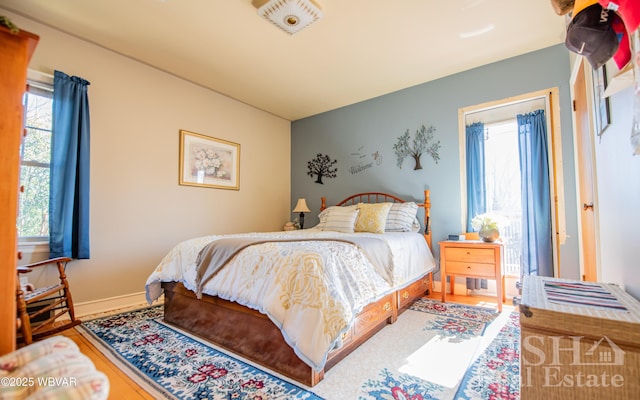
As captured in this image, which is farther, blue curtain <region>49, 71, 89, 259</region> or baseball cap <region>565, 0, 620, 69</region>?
blue curtain <region>49, 71, 89, 259</region>

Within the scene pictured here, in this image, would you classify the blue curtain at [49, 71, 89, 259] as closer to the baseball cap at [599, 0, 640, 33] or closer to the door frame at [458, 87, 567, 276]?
the baseball cap at [599, 0, 640, 33]

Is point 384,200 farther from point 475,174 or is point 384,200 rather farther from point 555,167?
point 555,167

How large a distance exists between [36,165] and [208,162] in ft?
5.34

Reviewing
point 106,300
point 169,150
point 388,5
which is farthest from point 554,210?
point 106,300

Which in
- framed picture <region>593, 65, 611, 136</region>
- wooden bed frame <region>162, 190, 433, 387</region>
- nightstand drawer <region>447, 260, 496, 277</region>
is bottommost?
wooden bed frame <region>162, 190, 433, 387</region>

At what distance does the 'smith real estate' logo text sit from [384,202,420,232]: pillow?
8.29 feet

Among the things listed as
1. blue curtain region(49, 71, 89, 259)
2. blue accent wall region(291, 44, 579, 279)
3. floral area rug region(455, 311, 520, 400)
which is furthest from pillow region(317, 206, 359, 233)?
blue curtain region(49, 71, 89, 259)

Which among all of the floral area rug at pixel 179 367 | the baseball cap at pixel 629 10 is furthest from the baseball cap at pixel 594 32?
the floral area rug at pixel 179 367

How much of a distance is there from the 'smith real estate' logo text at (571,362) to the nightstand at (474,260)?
2164mm

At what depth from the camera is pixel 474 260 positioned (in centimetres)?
281

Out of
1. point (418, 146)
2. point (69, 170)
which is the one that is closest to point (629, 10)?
point (418, 146)

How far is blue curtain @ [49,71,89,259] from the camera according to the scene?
2.51 m

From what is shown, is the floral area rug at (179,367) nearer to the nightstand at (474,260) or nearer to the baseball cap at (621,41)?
the baseball cap at (621,41)

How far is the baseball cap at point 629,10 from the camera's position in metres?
0.74
